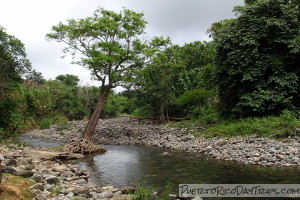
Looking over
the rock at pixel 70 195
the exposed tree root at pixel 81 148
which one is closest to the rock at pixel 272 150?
the rock at pixel 70 195

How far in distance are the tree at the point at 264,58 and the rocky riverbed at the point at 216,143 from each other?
324cm

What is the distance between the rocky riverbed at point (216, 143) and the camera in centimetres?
1030

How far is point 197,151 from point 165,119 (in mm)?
12582

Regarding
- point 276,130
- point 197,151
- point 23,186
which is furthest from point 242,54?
point 23,186

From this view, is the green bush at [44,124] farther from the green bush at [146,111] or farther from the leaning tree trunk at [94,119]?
the leaning tree trunk at [94,119]

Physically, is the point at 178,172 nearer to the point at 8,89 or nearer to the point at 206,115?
the point at 8,89

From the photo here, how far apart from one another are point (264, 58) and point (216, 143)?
6720 mm

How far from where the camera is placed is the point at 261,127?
13539mm

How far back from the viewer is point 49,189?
237 inches

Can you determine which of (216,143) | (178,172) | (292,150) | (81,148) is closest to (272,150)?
(292,150)

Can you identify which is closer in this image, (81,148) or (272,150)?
(272,150)

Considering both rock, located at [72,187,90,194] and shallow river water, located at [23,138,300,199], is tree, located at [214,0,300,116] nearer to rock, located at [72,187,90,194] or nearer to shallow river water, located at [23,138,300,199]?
shallow river water, located at [23,138,300,199]

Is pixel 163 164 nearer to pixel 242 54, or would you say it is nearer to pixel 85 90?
pixel 242 54

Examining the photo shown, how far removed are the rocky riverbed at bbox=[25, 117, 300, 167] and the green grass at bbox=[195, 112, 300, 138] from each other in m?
0.65
